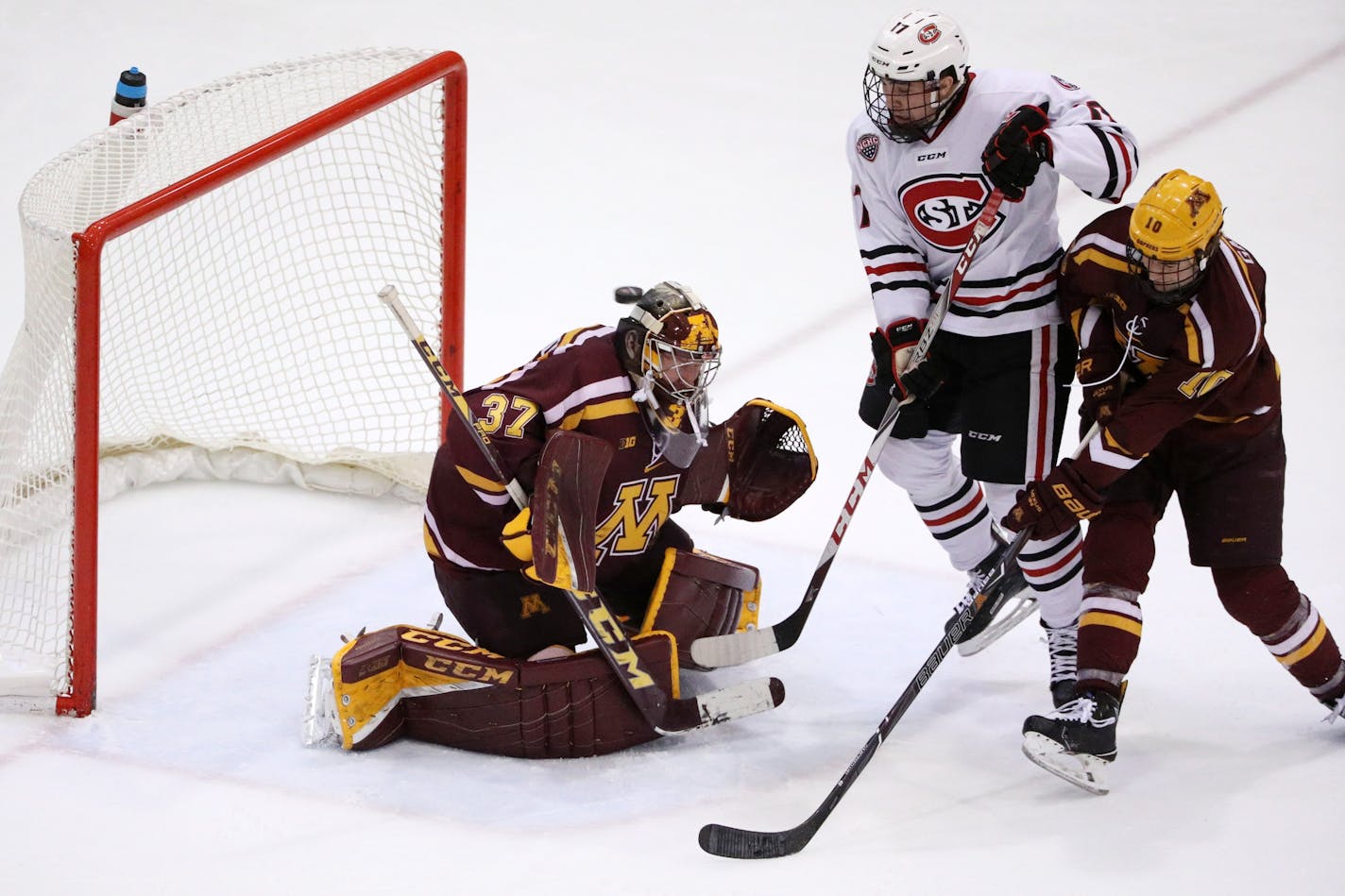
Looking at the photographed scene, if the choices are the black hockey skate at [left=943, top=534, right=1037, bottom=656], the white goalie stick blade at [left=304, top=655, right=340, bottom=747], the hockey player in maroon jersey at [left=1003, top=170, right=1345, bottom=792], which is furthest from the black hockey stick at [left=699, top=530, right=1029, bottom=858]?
the white goalie stick blade at [left=304, top=655, right=340, bottom=747]

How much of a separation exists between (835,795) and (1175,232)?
1.07 m

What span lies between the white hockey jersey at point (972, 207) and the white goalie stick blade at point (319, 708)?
126cm

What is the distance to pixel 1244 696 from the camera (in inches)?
128

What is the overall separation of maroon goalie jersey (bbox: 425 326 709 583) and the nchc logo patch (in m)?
0.59

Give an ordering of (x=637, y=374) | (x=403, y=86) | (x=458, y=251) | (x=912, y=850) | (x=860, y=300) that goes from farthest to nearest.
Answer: (x=860, y=300)
(x=458, y=251)
(x=403, y=86)
(x=637, y=374)
(x=912, y=850)

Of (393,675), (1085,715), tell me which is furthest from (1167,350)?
(393,675)

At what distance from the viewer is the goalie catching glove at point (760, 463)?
3.26m

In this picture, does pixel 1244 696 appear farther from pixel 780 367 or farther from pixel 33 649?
pixel 33 649

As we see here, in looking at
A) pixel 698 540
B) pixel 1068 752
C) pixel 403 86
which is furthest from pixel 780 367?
pixel 1068 752

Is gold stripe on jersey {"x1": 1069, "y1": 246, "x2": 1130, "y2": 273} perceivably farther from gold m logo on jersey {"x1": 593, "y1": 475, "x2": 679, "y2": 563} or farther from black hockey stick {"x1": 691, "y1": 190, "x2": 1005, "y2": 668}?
gold m logo on jersey {"x1": 593, "y1": 475, "x2": 679, "y2": 563}

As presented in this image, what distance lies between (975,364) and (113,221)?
160 cm

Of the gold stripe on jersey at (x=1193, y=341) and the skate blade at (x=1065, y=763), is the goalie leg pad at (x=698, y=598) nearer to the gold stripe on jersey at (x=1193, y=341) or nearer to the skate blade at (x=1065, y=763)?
the skate blade at (x=1065, y=763)

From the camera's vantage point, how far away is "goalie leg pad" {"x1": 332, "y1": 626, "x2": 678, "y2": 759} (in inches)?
116

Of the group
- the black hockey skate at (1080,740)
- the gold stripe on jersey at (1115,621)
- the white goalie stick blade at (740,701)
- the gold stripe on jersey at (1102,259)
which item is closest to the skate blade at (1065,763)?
the black hockey skate at (1080,740)
